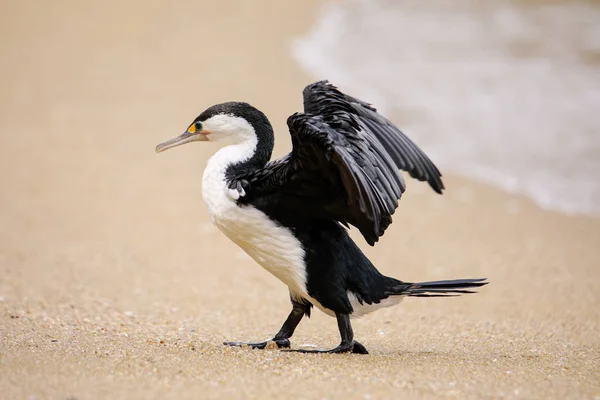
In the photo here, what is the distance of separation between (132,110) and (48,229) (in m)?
4.20

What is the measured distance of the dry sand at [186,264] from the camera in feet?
15.7

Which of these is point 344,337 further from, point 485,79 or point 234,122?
point 485,79

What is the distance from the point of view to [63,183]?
1116 centimetres

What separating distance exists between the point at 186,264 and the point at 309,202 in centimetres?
401

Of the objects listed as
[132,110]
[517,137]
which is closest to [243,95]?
[132,110]

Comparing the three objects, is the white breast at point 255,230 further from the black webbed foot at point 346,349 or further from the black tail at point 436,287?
the black tail at point 436,287

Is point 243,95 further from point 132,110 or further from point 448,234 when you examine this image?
point 448,234

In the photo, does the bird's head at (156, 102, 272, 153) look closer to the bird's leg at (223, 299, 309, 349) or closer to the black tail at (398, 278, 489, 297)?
the bird's leg at (223, 299, 309, 349)

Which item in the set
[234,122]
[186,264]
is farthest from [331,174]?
[186,264]

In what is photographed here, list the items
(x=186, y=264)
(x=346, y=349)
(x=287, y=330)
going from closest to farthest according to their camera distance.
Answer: (x=346, y=349) < (x=287, y=330) < (x=186, y=264)

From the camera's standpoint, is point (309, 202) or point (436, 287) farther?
point (436, 287)

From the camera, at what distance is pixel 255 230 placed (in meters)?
5.32

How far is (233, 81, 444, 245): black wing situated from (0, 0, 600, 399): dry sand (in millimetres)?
904

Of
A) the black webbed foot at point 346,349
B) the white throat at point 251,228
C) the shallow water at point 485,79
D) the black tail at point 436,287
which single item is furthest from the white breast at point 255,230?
the shallow water at point 485,79
